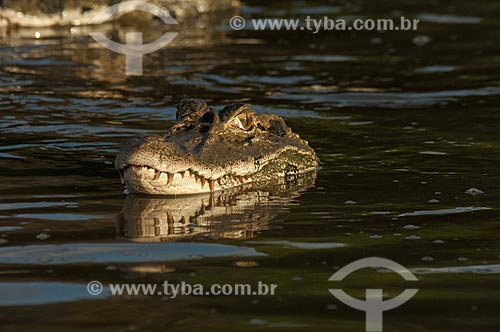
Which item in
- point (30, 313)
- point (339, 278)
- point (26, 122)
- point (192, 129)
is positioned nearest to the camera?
point (30, 313)

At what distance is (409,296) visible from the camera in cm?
533

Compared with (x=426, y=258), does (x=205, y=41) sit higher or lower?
higher

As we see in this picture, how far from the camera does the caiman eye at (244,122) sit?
796cm

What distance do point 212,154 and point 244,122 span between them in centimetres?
59

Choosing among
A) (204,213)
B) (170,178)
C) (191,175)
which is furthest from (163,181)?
(204,213)

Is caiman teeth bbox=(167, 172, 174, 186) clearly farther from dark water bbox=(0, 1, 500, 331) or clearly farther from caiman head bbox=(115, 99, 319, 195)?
dark water bbox=(0, 1, 500, 331)

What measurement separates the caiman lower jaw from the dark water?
4.5 inches

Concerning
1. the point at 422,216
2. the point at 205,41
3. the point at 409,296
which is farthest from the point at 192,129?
the point at 205,41

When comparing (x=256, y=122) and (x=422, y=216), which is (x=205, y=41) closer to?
(x=256, y=122)

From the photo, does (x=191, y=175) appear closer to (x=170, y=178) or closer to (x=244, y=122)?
(x=170, y=178)

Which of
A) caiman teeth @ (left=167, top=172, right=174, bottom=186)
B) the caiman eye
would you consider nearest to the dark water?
caiman teeth @ (left=167, top=172, right=174, bottom=186)

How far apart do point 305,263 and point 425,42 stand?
34.1 ft

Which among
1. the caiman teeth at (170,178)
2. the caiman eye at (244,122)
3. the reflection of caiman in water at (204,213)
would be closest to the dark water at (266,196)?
the reflection of caiman in water at (204,213)

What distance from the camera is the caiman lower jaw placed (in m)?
7.25
